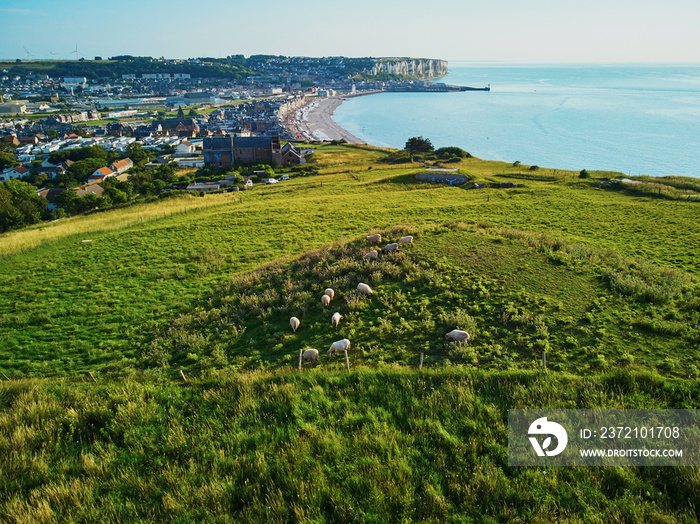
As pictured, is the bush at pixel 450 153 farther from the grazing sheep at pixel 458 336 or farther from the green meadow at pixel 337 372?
the grazing sheep at pixel 458 336

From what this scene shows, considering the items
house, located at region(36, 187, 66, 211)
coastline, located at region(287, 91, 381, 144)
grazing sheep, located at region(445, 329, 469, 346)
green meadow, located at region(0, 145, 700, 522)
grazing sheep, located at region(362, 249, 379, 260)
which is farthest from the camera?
coastline, located at region(287, 91, 381, 144)

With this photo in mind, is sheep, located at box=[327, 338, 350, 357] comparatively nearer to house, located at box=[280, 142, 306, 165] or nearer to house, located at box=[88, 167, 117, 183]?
house, located at box=[280, 142, 306, 165]

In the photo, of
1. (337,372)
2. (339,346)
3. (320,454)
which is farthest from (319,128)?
(320,454)

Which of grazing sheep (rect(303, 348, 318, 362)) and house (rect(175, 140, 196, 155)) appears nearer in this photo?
grazing sheep (rect(303, 348, 318, 362))

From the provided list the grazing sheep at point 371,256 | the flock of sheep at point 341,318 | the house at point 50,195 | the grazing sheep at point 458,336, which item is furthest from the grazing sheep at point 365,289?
the house at point 50,195

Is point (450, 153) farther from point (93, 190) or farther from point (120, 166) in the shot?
point (120, 166)

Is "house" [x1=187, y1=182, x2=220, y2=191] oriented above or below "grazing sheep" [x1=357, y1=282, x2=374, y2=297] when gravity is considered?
above

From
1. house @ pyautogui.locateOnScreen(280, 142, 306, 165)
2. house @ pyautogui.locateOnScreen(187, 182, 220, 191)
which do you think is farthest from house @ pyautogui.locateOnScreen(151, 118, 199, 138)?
house @ pyautogui.locateOnScreen(187, 182, 220, 191)
